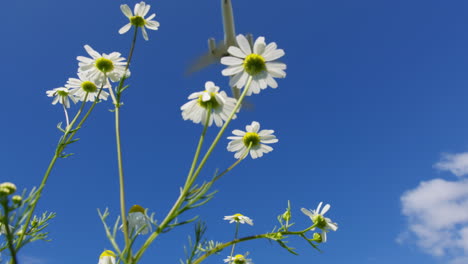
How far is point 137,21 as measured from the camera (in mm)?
2246

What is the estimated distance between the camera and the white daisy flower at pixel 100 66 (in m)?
2.15

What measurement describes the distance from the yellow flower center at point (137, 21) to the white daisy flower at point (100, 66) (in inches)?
8.9

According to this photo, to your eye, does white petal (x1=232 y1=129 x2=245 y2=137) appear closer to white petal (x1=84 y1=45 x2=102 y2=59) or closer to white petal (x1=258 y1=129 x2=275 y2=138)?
white petal (x1=258 y1=129 x2=275 y2=138)

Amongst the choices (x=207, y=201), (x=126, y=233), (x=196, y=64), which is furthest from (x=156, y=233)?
(x=196, y=64)

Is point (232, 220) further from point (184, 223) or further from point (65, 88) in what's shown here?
point (184, 223)

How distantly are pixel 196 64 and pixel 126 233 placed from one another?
8183mm

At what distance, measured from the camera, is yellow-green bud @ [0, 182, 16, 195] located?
43.3 inches

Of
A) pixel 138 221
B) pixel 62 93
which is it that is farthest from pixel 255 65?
pixel 62 93

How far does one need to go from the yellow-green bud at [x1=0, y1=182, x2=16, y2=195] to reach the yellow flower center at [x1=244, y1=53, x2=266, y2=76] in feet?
3.34

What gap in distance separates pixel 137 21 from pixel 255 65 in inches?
38.7

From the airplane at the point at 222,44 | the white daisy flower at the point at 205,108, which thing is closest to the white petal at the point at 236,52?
the white daisy flower at the point at 205,108

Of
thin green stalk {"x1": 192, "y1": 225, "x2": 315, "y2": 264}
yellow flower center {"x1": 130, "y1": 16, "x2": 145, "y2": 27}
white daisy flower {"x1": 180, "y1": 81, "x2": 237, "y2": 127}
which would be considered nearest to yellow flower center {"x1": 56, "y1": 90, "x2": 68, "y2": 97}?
yellow flower center {"x1": 130, "y1": 16, "x2": 145, "y2": 27}

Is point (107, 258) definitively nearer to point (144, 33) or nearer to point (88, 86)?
point (88, 86)

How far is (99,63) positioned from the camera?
2.18 meters
